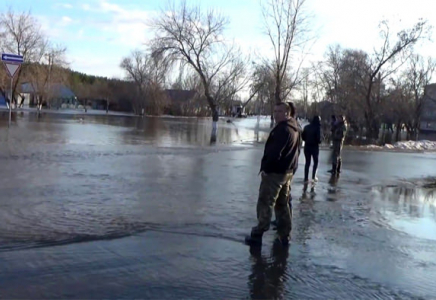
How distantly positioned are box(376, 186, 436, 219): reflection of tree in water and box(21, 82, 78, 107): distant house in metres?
71.8

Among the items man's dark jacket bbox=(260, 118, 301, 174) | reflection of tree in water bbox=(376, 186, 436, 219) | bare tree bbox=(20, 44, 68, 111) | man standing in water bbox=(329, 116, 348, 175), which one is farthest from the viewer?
bare tree bbox=(20, 44, 68, 111)

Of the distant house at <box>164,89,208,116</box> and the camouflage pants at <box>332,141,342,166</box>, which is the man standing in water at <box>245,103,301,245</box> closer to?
the camouflage pants at <box>332,141,342,166</box>

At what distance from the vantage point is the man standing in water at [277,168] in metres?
6.55

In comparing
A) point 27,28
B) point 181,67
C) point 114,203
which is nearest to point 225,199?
point 114,203

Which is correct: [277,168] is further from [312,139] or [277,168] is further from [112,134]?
[112,134]

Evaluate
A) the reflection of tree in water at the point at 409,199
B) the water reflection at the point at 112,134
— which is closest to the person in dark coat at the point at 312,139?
the reflection of tree in water at the point at 409,199

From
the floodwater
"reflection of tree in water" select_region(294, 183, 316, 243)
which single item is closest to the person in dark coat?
the floodwater

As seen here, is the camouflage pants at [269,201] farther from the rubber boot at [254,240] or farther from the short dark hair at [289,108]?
the short dark hair at [289,108]

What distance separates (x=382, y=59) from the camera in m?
52.1

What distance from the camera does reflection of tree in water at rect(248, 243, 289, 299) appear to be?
197 inches

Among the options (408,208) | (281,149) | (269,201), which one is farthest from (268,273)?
(408,208)

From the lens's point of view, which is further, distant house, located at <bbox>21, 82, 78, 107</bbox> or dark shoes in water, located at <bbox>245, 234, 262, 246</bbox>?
distant house, located at <bbox>21, 82, 78, 107</bbox>

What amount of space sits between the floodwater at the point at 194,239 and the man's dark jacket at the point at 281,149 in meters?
1.00

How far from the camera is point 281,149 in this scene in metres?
6.51
